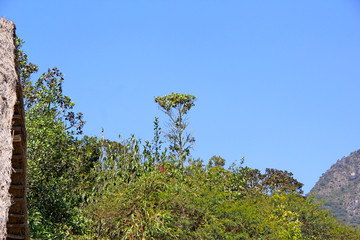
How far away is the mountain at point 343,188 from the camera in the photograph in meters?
102

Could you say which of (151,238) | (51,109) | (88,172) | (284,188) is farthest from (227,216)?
(284,188)

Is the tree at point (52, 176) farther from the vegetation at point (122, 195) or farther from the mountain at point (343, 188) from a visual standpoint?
the mountain at point (343, 188)

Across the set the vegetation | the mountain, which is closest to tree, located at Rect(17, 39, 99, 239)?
the vegetation

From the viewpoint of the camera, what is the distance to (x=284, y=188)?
4278 centimetres

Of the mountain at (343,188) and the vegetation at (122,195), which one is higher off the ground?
the mountain at (343,188)

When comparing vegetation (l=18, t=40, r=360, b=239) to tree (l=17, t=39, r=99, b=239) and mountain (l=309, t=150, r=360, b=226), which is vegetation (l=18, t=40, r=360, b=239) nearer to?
tree (l=17, t=39, r=99, b=239)

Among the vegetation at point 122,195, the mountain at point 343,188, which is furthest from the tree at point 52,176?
the mountain at point 343,188

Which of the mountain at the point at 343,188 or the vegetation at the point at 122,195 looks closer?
the vegetation at the point at 122,195

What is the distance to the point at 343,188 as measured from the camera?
113 m

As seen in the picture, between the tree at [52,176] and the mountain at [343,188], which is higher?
the mountain at [343,188]

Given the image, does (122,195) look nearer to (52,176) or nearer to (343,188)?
(52,176)

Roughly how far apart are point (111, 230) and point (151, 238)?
174cm

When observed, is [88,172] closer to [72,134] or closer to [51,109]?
[72,134]

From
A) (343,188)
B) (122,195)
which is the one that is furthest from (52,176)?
(343,188)
